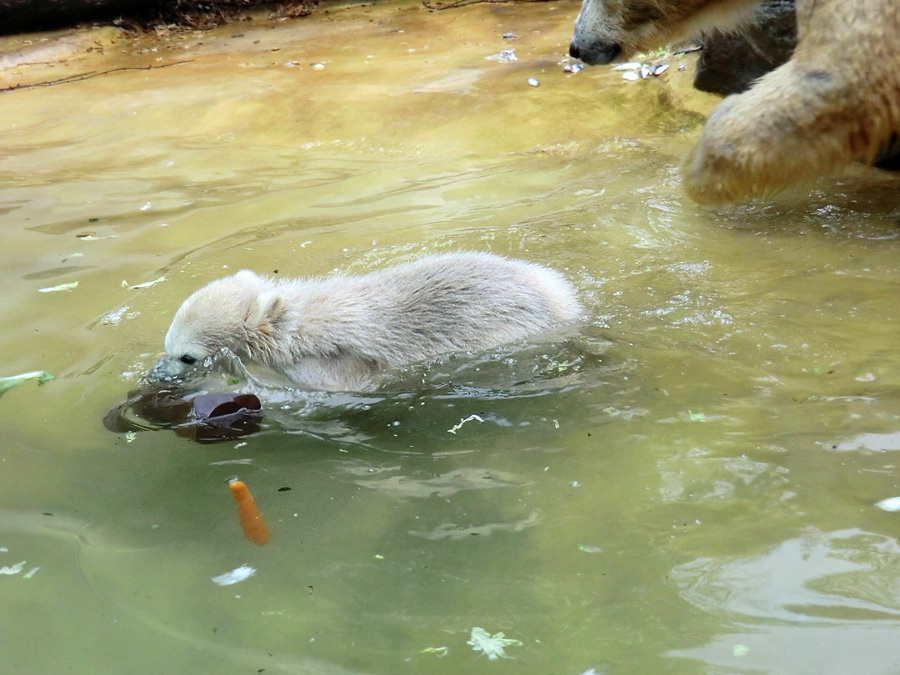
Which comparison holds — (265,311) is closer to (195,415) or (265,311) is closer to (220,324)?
(220,324)

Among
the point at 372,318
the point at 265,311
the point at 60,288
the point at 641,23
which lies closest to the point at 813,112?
the point at 641,23

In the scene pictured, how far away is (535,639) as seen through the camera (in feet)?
7.04

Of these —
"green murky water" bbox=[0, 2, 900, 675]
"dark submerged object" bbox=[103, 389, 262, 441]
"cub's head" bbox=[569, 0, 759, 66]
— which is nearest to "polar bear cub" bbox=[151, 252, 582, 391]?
"green murky water" bbox=[0, 2, 900, 675]

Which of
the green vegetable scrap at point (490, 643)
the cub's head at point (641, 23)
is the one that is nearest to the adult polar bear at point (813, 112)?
the cub's head at point (641, 23)

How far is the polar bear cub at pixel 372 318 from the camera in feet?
13.1

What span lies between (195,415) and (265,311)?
74 cm

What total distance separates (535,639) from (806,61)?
2908 mm

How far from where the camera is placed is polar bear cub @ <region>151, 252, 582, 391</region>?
401 cm

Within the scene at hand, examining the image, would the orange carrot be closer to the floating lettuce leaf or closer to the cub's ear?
the cub's ear

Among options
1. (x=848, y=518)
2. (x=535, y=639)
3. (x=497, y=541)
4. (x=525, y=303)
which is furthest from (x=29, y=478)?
(x=848, y=518)

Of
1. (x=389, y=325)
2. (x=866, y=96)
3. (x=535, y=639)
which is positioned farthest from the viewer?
(x=389, y=325)

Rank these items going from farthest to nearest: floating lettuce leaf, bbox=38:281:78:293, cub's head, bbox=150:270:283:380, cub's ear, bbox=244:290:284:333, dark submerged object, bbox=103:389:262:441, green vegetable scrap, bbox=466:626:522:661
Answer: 1. floating lettuce leaf, bbox=38:281:78:293
2. cub's ear, bbox=244:290:284:333
3. cub's head, bbox=150:270:283:380
4. dark submerged object, bbox=103:389:262:441
5. green vegetable scrap, bbox=466:626:522:661

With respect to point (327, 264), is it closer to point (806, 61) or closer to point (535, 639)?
point (806, 61)

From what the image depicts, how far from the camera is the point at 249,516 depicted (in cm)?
268
